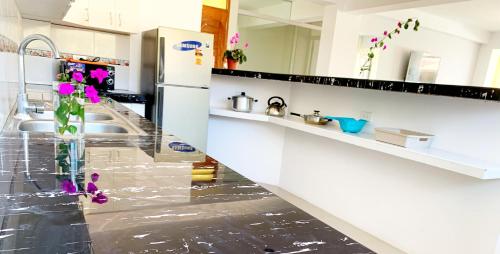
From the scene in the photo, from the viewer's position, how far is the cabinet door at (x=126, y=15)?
11.9ft

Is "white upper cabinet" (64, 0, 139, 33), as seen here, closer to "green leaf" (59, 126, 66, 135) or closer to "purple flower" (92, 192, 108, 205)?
"green leaf" (59, 126, 66, 135)

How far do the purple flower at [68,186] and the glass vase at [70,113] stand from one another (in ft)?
1.68

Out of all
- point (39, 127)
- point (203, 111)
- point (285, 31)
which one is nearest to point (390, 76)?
point (285, 31)

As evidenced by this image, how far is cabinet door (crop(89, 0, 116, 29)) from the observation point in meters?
3.48

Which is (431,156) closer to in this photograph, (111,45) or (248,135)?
(248,135)

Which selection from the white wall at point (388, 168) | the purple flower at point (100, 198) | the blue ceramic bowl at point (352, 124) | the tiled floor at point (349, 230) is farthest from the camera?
the blue ceramic bowl at point (352, 124)

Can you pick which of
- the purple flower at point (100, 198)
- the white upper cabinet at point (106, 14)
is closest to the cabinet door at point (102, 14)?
the white upper cabinet at point (106, 14)

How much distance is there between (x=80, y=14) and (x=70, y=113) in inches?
106

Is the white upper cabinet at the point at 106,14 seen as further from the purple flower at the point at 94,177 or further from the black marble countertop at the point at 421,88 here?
the purple flower at the point at 94,177

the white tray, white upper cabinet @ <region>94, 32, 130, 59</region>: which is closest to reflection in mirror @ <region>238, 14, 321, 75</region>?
white upper cabinet @ <region>94, 32, 130, 59</region>

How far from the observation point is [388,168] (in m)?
2.57

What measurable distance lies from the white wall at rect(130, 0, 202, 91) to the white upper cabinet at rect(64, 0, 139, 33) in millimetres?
132

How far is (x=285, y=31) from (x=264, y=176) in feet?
14.4

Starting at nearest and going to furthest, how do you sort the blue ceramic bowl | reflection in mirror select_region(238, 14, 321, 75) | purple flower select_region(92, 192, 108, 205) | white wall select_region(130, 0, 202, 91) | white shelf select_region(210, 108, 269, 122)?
purple flower select_region(92, 192, 108, 205) < the blue ceramic bowl < white shelf select_region(210, 108, 269, 122) < white wall select_region(130, 0, 202, 91) < reflection in mirror select_region(238, 14, 321, 75)
